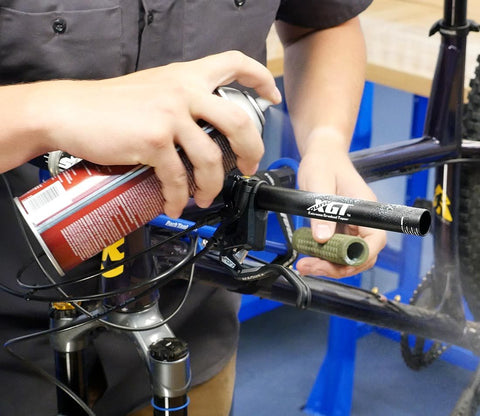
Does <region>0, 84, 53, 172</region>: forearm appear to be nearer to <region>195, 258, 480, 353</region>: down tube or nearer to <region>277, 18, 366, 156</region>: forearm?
<region>195, 258, 480, 353</region>: down tube

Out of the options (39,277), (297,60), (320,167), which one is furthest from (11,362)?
(297,60)

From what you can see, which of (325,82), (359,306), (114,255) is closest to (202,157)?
(114,255)

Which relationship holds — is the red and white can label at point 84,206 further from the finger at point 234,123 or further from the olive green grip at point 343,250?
the olive green grip at point 343,250

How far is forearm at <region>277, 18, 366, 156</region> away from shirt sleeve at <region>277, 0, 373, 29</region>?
15 millimetres

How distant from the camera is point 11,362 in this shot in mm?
854

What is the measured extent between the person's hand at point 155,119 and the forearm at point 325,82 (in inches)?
14.0

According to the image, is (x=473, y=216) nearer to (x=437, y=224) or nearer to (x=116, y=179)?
(x=437, y=224)

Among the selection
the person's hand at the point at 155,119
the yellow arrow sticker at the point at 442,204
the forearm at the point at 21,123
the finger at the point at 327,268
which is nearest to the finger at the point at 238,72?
the person's hand at the point at 155,119

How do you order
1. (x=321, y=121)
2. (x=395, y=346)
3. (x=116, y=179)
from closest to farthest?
(x=116, y=179) < (x=321, y=121) < (x=395, y=346)

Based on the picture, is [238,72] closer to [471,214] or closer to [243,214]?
[243,214]

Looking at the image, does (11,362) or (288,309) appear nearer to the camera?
(11,362)

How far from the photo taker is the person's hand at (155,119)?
1.72ft

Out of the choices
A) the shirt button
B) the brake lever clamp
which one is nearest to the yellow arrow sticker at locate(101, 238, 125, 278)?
the brake lever clamp

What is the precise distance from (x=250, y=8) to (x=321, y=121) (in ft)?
0.51
